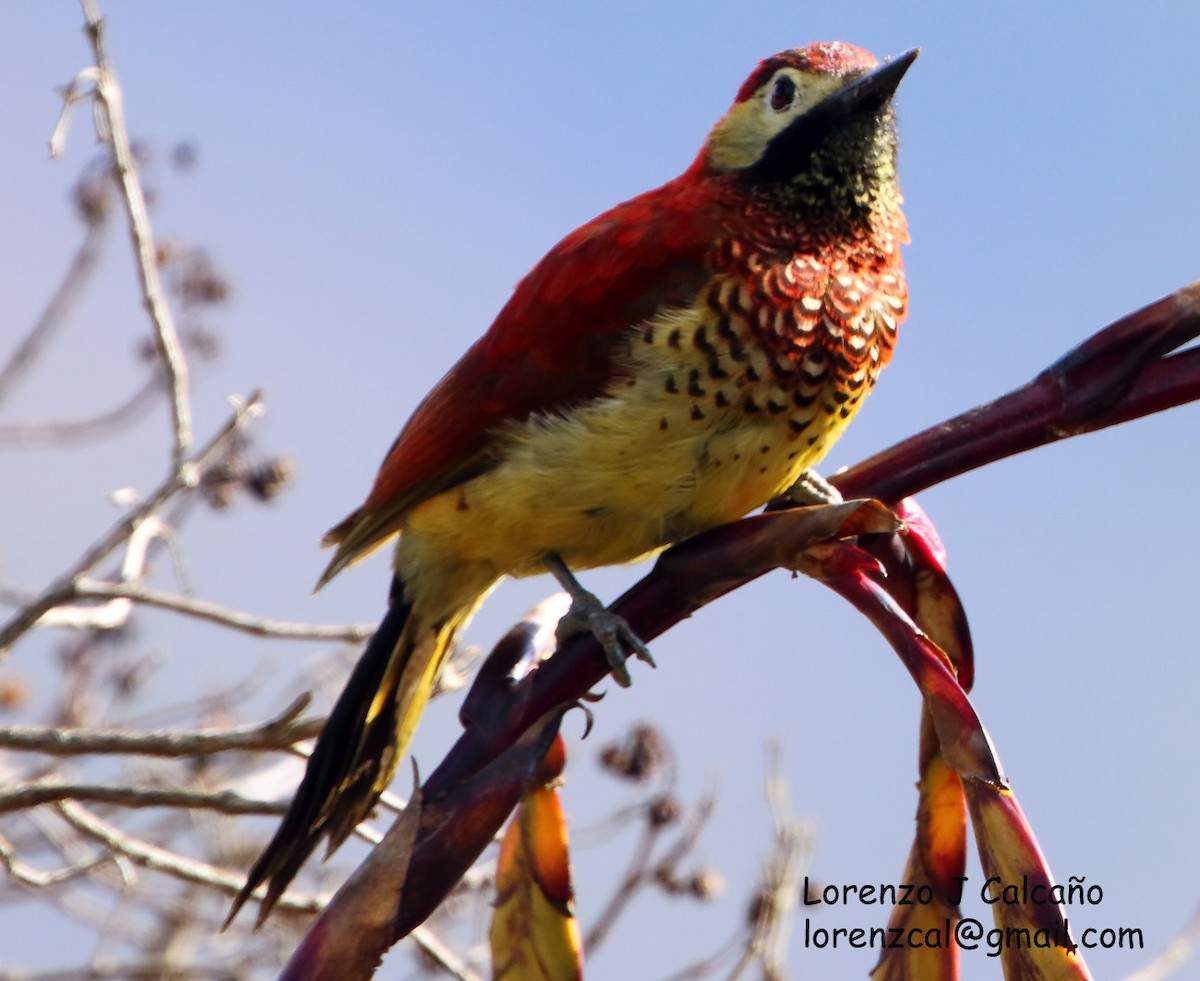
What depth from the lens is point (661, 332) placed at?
2234 millimetres

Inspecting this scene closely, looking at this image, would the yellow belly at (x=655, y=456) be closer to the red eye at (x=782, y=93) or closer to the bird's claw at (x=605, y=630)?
the bird's claw at (x=605, y=630)

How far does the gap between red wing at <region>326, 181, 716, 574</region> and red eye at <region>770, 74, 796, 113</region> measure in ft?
1.00

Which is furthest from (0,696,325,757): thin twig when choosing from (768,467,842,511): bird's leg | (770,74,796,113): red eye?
(770,74,796,113): red eye

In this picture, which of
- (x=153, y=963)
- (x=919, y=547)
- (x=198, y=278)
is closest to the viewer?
(x=919, y=547)

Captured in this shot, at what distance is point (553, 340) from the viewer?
2357 millimetres

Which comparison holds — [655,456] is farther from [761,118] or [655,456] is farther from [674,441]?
[761,118]

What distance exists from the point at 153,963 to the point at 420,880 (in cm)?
214

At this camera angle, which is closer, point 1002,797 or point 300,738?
point 1002,797

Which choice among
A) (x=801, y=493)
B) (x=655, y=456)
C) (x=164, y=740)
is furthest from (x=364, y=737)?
(x=801, y=493)

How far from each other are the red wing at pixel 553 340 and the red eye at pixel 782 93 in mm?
306

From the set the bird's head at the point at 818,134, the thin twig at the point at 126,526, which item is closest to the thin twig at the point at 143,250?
the thin twig at the point at 126,526

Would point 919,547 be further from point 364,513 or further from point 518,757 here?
point 364,513

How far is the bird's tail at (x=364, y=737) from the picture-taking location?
2.00 metres

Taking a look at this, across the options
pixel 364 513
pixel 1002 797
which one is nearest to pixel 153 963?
pixel 364 513
